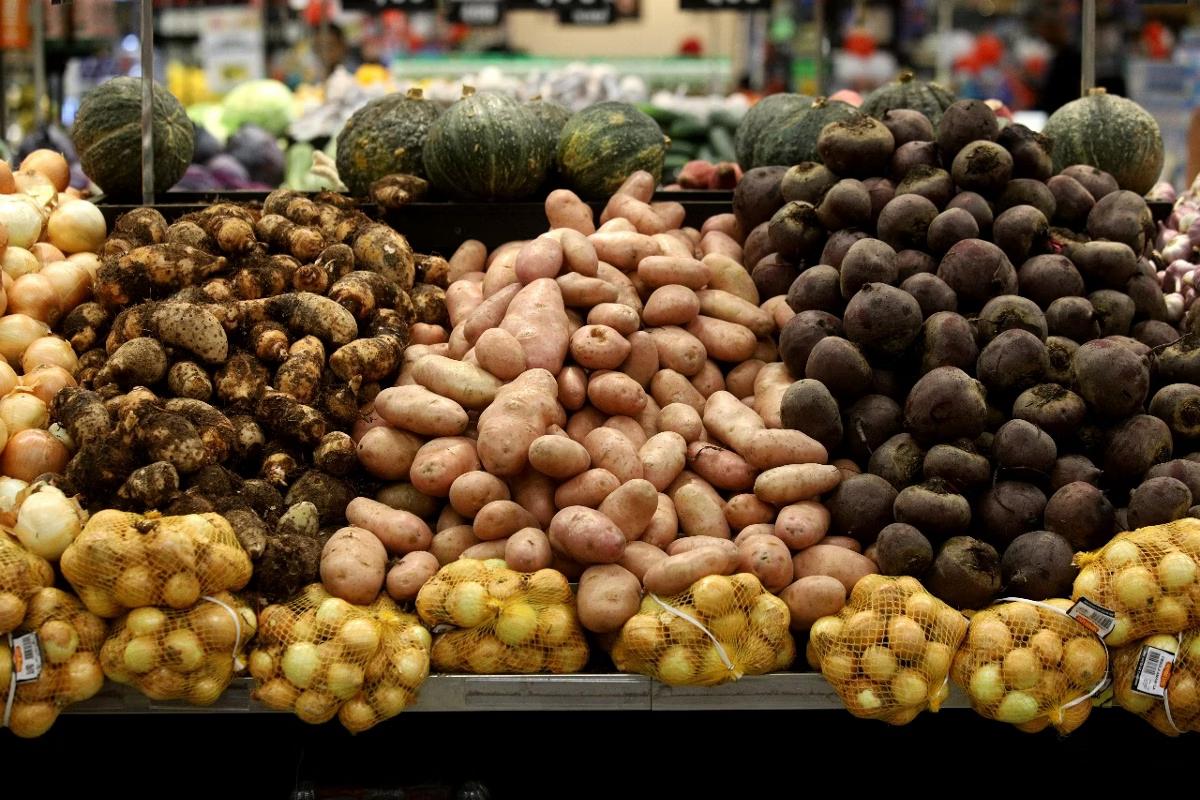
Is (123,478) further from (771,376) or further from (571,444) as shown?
(771,376)

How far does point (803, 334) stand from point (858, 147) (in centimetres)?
59

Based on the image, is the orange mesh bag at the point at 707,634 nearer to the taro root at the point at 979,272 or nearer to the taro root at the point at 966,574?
the taro root at the point at 966,574

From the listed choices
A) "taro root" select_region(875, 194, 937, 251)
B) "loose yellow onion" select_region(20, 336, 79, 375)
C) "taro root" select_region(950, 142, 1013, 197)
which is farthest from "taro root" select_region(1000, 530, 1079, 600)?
"loose yellow onion" select_region(20, 336, 79, 375)

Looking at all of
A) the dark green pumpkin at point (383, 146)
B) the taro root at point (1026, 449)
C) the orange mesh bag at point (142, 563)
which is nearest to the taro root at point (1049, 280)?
the taro root at point (1026, 449)

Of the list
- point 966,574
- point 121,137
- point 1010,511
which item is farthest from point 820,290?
point 121,137

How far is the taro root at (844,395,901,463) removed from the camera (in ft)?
8.86

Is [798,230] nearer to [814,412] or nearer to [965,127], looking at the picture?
[965,127]

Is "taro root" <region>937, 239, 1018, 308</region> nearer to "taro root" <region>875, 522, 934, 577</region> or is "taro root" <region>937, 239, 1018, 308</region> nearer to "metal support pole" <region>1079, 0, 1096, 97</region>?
"taro root" <region>875, 522, 934, 577</region>

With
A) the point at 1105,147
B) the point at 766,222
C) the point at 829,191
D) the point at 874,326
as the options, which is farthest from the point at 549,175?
the point at 1105,147

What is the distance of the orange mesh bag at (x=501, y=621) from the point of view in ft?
7.69

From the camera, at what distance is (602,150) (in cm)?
354

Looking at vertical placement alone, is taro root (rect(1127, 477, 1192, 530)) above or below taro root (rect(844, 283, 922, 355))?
below

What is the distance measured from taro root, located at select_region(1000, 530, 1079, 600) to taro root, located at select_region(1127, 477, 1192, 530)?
0.16m

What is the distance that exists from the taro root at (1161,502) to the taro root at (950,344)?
18.4 inches
